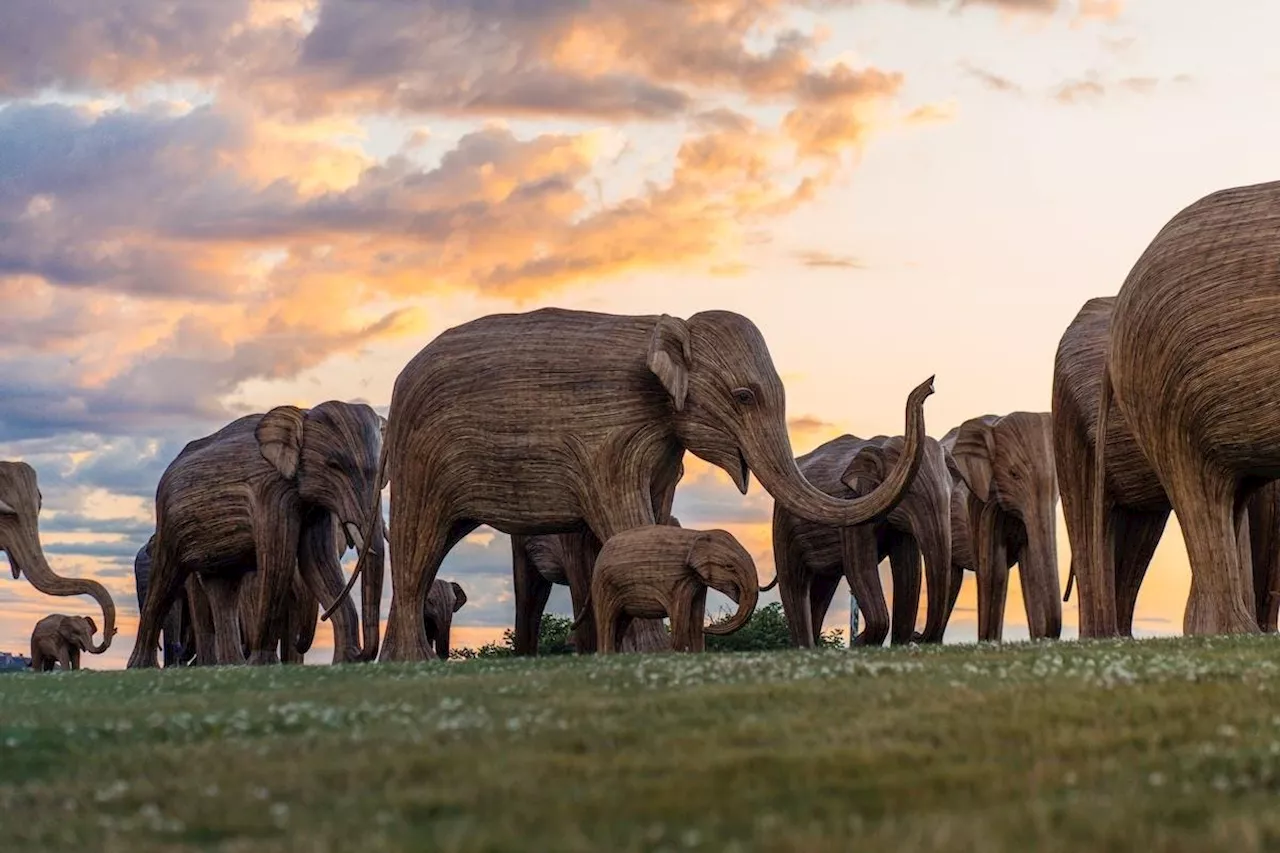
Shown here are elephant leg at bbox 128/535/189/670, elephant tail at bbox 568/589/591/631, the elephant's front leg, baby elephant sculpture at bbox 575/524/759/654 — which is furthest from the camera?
elephant leg at bbox 128/535/189/670

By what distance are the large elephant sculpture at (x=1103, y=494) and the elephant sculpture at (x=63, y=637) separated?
72.2 ft

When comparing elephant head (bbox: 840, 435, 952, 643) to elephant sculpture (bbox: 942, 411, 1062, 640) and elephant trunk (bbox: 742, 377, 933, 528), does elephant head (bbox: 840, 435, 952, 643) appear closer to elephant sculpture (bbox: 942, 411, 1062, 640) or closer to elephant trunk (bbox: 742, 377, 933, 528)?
elephant sculpture (bbox: 942, 411, 1062, 640)

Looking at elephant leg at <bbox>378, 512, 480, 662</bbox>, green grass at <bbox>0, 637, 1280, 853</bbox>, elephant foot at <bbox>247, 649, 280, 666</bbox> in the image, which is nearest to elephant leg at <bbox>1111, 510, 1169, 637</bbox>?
elephant leg at <bbox>378, 512, 480, 662</bbox>

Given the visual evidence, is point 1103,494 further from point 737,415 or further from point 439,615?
point 439,615

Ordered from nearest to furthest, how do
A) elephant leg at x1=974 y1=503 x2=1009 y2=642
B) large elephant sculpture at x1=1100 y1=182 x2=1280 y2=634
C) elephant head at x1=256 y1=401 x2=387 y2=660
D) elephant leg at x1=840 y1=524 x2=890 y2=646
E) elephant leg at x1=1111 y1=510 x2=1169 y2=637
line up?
large elephant sculpture at x1=1100 y1=182 x2=1280 y2=634
elephant leg at x1=1111 y1=510 x2=1169 y2=637
elephant head at x1=256 y1=401 x2=387 y2=660
elephant leg at x1=840 y1=524 x2=890 y2=646
elephant leg at x1=974 y1=503 x2=1009 y2=642

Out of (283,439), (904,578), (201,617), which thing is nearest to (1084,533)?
(904,578)

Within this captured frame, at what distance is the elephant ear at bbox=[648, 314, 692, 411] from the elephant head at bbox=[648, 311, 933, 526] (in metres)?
0.01

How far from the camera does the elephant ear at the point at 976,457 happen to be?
26188 millimetres

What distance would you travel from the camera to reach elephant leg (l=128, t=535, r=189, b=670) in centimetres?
2833

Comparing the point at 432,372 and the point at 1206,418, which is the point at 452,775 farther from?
the point at 432,372

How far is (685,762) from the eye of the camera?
28.6ft

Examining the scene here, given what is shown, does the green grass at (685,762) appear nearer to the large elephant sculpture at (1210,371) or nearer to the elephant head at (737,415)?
the large elephant sculpture at (1210,371)

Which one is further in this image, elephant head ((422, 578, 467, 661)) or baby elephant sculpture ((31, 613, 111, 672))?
baby elephant sculpture ((31, 613, 111, 672))

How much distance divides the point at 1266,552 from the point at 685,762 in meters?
14.9
